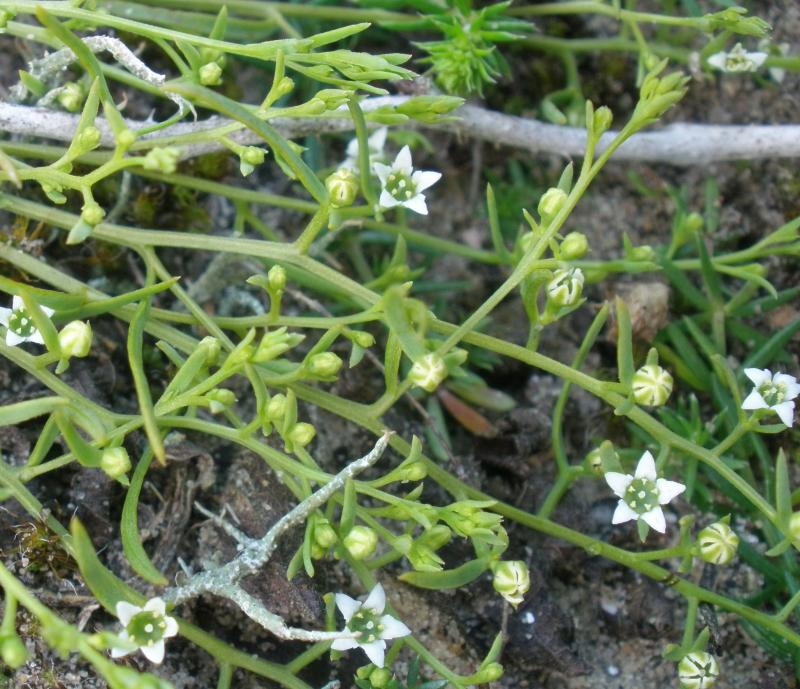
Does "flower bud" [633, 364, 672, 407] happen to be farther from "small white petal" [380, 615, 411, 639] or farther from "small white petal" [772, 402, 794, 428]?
"small white petal" [380, 615, 411, 639]

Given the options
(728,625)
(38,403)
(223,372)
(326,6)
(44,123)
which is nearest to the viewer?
(38,403)

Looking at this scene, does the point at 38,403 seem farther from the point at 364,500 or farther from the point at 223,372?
the point at 364,500

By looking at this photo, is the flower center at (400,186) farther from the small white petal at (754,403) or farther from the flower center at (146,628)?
the flower center at (146,628)

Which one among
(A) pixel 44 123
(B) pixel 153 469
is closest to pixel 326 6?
(A) pixel 44 123

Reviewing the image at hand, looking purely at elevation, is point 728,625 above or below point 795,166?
below

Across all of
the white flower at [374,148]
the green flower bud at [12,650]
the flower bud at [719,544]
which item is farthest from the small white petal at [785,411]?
the green flower bud at [12,650]

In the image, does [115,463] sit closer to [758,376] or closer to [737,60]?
[758,376]
